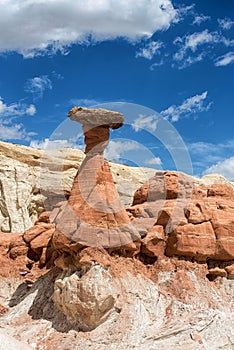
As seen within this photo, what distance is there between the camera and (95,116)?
61.5ft

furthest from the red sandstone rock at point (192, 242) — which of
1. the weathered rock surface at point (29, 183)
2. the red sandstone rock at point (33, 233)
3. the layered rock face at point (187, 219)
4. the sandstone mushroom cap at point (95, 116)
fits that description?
the weathered rock surface at point (29, 183)

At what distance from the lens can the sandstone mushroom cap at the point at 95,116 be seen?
61.3 feet

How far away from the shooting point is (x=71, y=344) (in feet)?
50.0

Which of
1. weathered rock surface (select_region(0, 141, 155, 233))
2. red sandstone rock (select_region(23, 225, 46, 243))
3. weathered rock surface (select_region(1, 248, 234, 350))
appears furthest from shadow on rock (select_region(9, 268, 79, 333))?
weathered rock surface (select_region(0, 141, 155, 233))

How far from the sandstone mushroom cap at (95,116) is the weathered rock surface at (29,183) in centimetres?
1720

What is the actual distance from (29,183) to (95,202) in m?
20.2

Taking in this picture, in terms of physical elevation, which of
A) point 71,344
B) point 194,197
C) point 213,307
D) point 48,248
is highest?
point 194,197

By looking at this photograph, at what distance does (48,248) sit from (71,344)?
6.69 m

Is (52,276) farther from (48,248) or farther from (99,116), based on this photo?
(99,116)

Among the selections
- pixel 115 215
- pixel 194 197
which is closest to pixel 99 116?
pixel 115 215

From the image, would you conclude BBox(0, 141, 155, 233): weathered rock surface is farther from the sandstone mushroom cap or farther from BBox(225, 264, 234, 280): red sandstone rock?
BBox(225, 264, 234, 280): red sandstone rock

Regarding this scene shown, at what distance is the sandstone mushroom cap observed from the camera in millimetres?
18672

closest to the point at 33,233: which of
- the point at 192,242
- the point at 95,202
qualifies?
the point at 95,202

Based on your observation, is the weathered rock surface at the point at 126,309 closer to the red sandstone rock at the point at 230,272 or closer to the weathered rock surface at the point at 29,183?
the red sandstone rock at the point at 230,272
